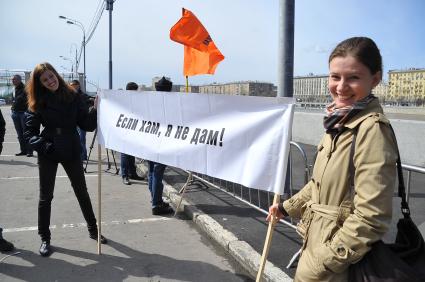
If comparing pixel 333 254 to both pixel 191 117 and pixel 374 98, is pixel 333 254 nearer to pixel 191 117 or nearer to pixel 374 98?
pixel 374 98

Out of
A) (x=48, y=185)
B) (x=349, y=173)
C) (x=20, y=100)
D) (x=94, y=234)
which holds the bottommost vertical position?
(x=94, y=234)

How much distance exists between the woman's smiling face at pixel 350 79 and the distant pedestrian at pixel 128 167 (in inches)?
242

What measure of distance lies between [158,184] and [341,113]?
411cm

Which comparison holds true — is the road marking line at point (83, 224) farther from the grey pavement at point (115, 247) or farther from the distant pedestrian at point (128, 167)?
the distant pedestrian at point (128, 167)

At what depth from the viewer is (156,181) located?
18.1 feet

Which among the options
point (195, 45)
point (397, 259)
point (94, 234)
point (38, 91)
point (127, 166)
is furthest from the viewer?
point (127, 166)

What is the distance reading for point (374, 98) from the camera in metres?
1.74

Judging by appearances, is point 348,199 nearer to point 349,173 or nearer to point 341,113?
point 349,173

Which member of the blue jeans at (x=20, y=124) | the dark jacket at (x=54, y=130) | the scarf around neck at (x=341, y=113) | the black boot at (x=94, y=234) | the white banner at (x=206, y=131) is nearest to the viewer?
the scarf around neck at (x=341, y=113)

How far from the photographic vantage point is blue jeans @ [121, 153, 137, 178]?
7.62 metres

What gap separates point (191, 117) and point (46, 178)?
185 centimetres

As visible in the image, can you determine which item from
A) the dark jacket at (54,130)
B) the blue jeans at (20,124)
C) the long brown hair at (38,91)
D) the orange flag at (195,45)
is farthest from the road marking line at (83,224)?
Answer: the blue jeans at (20,124)

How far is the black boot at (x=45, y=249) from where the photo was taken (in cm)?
416

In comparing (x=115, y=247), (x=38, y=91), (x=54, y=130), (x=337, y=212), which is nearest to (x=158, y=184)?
(x=115, y=247)
